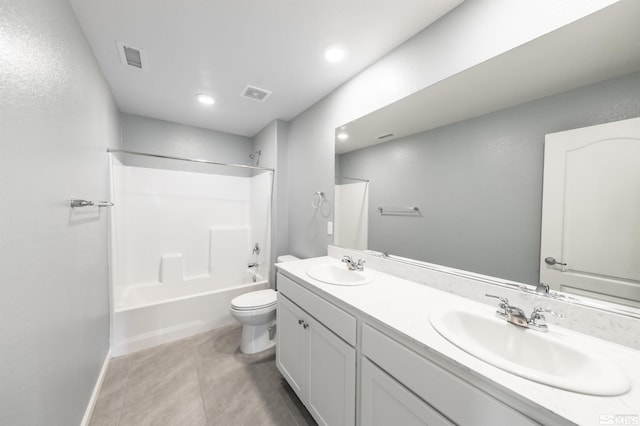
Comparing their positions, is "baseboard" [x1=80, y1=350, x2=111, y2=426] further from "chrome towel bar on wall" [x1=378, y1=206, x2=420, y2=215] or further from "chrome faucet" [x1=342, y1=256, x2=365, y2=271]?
"chrome towel bar on wall" [x1=378, y1=206, x2=420, y2=215]

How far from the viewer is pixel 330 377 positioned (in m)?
1.15

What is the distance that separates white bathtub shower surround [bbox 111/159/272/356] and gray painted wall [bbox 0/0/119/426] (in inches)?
24.7

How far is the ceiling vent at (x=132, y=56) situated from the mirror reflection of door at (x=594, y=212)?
8.05 feet

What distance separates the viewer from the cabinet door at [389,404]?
73 centimetres

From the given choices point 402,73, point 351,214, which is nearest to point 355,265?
point 351,214

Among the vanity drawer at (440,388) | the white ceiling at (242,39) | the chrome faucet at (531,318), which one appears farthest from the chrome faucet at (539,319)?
the white ceiling at (242,39)

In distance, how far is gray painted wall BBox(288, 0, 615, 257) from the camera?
951 mm

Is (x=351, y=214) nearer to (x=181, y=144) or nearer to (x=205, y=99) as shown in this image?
(x=205, y=99)

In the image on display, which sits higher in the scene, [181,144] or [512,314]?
[181,144]

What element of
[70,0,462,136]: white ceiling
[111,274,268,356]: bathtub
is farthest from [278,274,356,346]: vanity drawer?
[70,0,462,136]: white ceiling

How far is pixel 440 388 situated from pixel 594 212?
884 millimetres

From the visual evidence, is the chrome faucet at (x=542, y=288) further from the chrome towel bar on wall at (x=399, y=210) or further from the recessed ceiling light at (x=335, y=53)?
the recessed ceiling light at (x=335, y=53)

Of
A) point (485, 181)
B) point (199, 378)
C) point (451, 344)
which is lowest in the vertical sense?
point (199, 378)

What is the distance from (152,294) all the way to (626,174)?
147 inches
